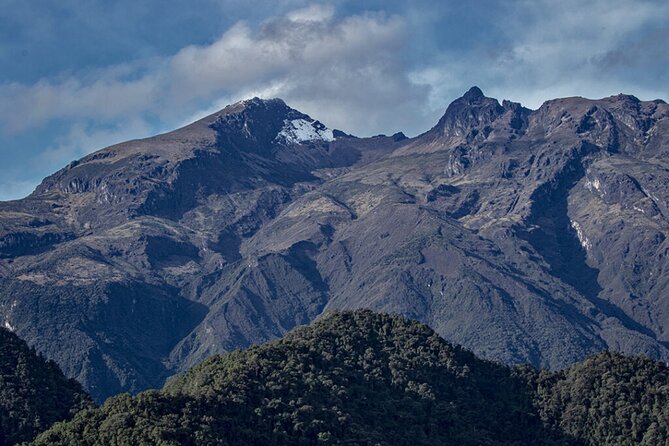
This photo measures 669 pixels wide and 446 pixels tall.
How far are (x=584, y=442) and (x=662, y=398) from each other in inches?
441

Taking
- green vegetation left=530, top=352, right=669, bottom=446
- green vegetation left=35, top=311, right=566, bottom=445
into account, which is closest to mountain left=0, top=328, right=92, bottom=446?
green vegetation left=35, top=311, right=566, bottom=445

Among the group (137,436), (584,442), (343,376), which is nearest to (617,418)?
(584,442)

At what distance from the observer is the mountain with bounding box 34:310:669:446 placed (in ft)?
509

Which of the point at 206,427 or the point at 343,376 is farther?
the point at 343,376

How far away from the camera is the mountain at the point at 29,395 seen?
548ft

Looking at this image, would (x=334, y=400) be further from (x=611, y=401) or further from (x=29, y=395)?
(x=29, y=395)

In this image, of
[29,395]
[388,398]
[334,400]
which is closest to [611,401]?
[388,398]

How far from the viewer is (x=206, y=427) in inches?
5842

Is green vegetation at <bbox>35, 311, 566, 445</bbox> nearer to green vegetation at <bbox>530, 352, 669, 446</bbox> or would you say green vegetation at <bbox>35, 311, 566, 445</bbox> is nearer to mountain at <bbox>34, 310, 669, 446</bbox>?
mountain at <bbox>34, 310, 669, 446</bbox>

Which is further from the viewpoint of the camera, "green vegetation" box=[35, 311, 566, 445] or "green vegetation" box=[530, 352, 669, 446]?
"green vegetation" box=[530, 352, 669, 446]

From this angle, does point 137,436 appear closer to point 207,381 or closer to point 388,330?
point 207,381

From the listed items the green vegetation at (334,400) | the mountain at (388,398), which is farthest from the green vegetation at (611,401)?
the green vegetation at (334,400)

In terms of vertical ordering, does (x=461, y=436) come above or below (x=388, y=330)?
below

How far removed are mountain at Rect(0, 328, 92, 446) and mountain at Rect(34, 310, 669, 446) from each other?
1379cm
